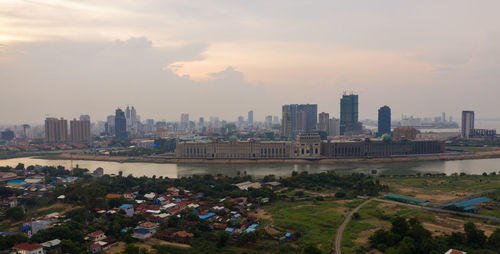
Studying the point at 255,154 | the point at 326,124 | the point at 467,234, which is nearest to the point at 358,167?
the point at 255,154

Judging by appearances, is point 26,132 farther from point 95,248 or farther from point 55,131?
point 95,248

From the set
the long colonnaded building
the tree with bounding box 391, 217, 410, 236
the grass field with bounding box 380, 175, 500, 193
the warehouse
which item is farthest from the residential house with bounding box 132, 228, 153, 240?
the long colonnaded building

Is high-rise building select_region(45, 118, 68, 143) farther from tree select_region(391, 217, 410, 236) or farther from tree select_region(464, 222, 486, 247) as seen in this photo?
tree select_region(464, 222, 486, 247)

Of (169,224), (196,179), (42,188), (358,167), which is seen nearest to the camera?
(169,224)

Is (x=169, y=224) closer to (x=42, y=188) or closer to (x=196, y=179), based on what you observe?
(x=196, y=179)

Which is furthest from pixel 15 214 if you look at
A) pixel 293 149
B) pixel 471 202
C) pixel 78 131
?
pixel 78 131
